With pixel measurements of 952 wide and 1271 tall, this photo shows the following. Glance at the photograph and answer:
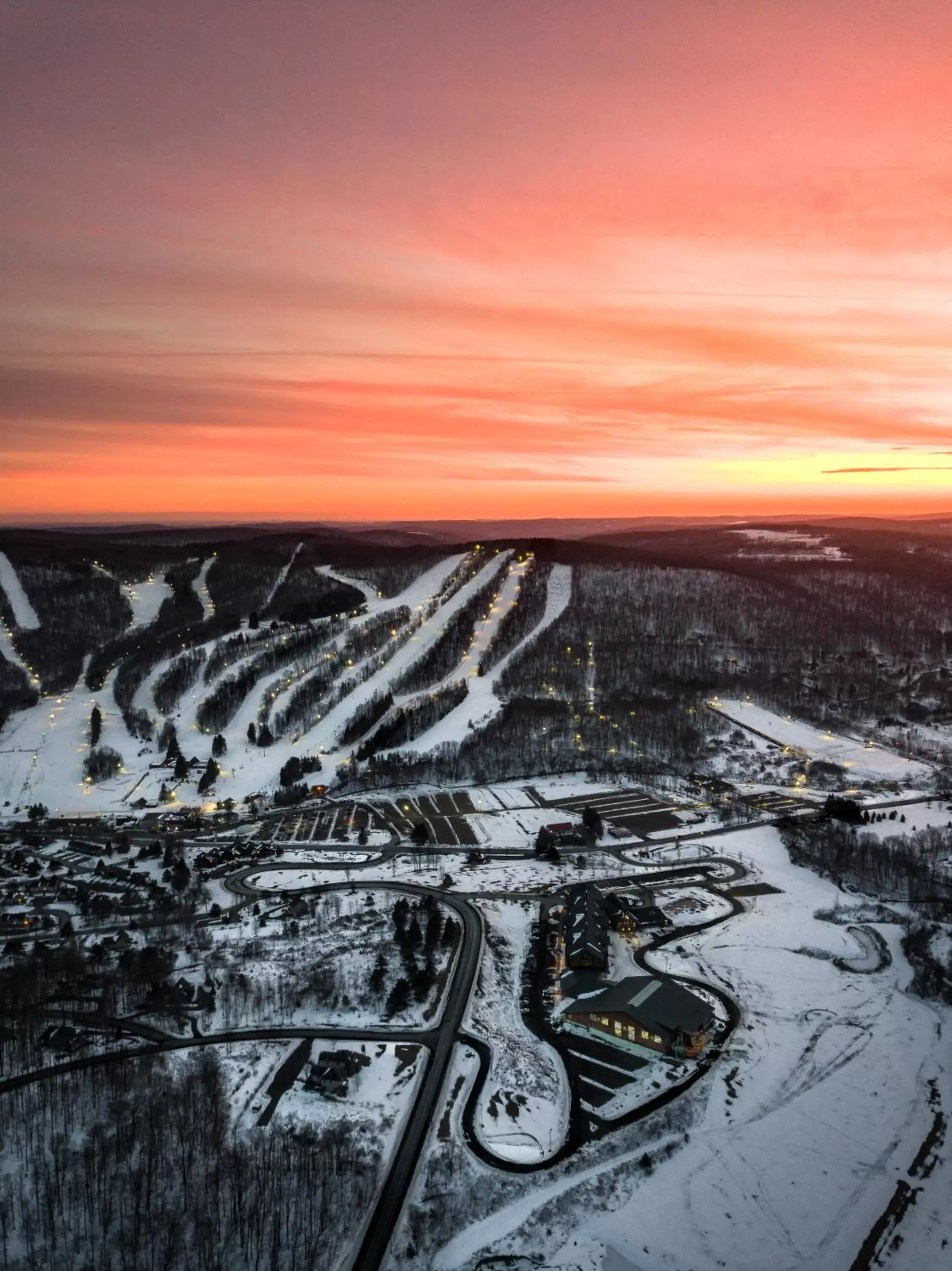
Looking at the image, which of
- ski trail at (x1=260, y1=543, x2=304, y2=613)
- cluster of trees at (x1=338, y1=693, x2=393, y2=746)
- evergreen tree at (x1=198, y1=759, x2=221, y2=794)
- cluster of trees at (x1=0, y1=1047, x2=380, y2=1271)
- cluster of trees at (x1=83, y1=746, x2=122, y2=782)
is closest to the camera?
cluster of trees at (x1=0, y1=1047, x2=380, y2=1271)

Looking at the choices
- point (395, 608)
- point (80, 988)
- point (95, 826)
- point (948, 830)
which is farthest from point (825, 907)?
point (395, 608)

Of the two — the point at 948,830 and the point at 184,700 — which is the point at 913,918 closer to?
the point at 948,830

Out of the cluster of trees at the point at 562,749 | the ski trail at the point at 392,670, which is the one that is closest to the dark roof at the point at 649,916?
the cluster of trees at the point at 562,749

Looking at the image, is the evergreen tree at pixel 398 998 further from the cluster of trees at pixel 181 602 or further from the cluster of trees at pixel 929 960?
the cluster of trees at pixel 181 602

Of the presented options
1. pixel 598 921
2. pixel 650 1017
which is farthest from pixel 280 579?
pixel 650 1017

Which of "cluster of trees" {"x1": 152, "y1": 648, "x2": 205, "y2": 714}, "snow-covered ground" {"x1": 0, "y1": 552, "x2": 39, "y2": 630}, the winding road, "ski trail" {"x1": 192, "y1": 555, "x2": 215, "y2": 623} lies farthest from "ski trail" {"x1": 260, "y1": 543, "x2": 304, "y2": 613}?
the winding road

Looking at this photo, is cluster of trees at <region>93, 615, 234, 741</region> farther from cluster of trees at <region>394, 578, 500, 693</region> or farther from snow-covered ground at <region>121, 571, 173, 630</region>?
cluster of trees at <region>394, 578, 500, 693</region>

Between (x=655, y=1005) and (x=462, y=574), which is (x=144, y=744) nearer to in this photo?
(x=655, y=1005)

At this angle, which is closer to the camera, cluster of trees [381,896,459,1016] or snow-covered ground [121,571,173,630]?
cluster of trees [381,896,459,1016]
